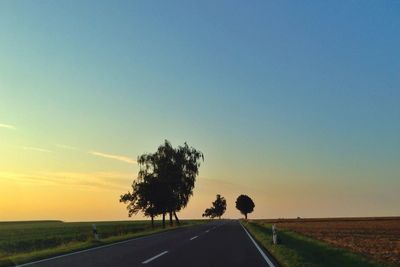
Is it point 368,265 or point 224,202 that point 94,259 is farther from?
point 224,202

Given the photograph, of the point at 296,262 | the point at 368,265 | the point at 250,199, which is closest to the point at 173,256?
the point at 296,262

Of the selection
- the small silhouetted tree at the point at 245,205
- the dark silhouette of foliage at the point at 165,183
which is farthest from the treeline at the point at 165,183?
the small silhouetted tree at the point at 245,205

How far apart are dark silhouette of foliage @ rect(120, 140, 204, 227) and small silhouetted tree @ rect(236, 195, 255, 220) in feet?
280

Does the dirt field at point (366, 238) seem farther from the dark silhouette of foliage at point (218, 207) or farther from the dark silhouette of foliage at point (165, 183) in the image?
the dark silhouette of foliage at point (218, 207)

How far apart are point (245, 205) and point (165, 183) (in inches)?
3853

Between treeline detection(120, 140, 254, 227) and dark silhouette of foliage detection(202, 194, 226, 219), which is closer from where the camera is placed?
treeline detection(120, 140, 254, 227)

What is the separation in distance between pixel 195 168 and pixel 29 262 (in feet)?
196

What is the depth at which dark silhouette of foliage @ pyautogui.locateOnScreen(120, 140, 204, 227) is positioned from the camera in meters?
62.4

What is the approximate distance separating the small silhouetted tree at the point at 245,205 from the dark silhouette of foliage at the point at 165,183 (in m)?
85.2

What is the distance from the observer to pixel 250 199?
160500mm

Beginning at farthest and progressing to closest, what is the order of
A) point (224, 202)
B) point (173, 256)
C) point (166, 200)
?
1. point (224, 202)
2. point (166, 200)
3. point (173, 256)

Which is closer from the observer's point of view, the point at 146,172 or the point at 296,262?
the point at 296,262

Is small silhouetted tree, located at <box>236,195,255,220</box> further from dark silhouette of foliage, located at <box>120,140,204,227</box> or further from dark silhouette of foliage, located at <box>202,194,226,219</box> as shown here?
dark silhouette of foliage, located at <box>120,140,204,227</box>

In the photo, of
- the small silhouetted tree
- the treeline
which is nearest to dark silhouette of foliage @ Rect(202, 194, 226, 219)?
the small silhouetted tree
